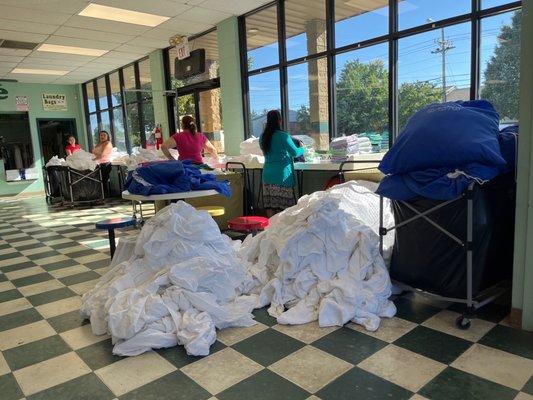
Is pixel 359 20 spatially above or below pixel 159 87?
above

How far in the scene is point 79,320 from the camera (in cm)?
258

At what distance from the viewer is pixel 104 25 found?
6.29m

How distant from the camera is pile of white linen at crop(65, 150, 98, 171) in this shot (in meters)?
7.59

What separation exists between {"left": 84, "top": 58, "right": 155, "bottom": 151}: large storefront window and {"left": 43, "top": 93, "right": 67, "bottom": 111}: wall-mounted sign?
0.69 meters

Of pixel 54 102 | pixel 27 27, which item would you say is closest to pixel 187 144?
pixel 27 27

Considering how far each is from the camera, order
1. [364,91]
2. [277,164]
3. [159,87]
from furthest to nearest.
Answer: [159,87]
[364,91]
[277,164]

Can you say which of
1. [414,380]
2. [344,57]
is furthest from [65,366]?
[344,57]

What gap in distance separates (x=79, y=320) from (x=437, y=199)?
2.32m

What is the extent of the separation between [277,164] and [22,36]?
17.5 ft

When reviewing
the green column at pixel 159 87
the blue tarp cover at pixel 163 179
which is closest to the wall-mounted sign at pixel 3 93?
the green column at pixel 159 87

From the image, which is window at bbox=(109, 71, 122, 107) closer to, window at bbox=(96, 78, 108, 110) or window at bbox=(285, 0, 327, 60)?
window at bbox=(96, 78, 108, 110)

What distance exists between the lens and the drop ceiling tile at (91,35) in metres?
6.46

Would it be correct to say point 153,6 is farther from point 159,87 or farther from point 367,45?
point 367,45

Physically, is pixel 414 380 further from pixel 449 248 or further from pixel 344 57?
pixel 344 57
